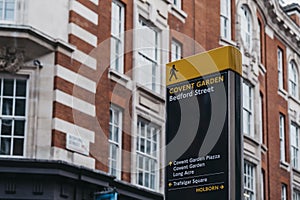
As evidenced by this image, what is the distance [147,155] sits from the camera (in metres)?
22.5

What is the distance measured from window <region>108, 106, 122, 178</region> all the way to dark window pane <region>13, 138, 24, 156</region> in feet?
10.3

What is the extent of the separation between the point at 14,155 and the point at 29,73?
2.19 metres

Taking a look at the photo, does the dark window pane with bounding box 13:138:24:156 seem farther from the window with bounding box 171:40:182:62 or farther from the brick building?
the window with bounding box 171:40:182:62

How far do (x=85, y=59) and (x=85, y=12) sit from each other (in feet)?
4.46

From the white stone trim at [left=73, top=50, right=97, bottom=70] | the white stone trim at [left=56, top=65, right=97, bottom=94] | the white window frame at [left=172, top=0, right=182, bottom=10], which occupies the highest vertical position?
the white window frame at [left=172, top=0, right=182, bottom=10]

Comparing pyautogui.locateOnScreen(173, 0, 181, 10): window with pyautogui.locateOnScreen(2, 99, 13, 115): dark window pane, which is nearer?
pyautogui.locateOnScreen(2, 99, 13, 115): dark window pane

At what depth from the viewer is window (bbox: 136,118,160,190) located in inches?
867

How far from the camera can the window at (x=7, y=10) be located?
18594 mm

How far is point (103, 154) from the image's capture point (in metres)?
19.8

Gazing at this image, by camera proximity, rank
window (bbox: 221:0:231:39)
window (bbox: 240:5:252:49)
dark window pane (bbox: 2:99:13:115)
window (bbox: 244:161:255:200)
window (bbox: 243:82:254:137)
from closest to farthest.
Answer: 1. dark window pane (bbox: 2:99:13:115)
2. window (bbox: 244:161:255:200)
3. window (bbox: 221:0:231:39)
4. window (bbox: 243:82:254:137)
5. window (bbox: 240:5:252:49)

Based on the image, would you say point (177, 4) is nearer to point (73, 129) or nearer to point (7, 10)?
point (7, 10)

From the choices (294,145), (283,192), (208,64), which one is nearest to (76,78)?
(208,64)

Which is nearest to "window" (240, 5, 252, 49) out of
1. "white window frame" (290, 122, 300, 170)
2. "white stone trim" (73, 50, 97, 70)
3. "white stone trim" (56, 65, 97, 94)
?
"white window frame" (290, 122, 300, 170)

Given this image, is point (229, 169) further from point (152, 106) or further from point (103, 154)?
point (152, 106)
